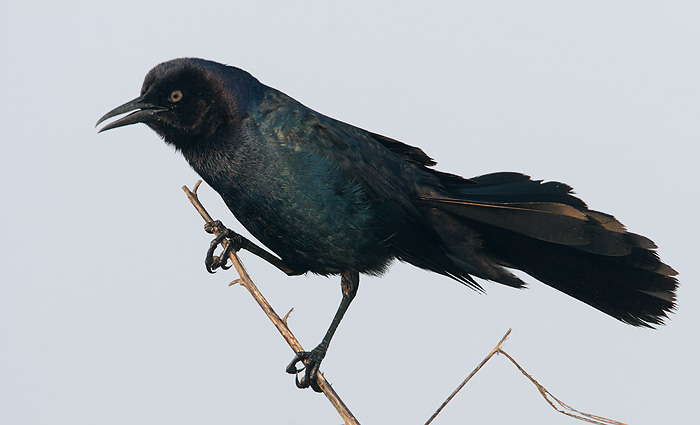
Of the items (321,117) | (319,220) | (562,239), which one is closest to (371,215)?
(319,220)

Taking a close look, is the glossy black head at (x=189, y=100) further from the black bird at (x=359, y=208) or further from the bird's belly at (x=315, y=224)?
the bird's belly at (x=315, y=224)

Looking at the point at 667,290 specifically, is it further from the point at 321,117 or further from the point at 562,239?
the point at 321,117

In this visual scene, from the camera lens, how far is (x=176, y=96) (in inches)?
181

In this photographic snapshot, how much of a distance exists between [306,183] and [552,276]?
1568mm

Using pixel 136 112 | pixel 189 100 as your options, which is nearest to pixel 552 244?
pixel 189 100

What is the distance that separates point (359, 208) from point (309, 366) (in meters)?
1.00

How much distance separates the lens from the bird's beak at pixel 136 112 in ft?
14.9

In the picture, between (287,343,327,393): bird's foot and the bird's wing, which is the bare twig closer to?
(287,343,327,393): bird's foot

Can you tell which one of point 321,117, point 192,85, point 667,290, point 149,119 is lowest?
point 149,119

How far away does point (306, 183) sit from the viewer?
439 cm

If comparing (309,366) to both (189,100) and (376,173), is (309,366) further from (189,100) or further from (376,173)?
(189,100)

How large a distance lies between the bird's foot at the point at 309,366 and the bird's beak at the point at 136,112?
1679 mm

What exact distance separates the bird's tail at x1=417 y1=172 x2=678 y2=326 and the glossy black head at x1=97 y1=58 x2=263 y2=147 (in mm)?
1286

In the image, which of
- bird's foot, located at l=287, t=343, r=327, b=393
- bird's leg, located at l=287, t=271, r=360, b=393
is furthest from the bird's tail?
bird's foot, located at l=287, t=343, r=327, b=393
